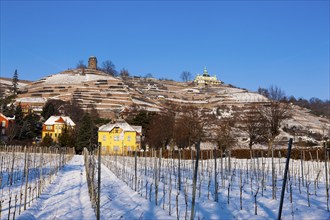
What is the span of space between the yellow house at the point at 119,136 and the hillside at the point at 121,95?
32272 mm

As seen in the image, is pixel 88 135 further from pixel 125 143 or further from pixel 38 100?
pixel 38 100

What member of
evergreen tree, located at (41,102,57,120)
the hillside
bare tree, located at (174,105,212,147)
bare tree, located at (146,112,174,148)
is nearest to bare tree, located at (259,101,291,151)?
bare tree, located at (174,105,212,147)

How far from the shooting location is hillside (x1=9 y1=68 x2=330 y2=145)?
319 feet

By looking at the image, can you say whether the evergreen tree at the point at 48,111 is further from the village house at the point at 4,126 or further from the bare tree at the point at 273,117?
the bare tree at the point at 273,117

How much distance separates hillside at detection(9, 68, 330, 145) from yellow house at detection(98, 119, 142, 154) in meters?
32.3

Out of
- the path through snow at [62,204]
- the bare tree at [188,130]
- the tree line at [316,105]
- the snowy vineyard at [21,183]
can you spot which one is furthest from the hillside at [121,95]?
the path through snow at [62,204]

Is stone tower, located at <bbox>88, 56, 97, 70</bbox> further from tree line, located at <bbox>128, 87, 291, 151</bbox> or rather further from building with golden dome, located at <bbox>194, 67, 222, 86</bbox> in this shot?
tree line, located at <bbox>128, 87, 291, 151</bbox>

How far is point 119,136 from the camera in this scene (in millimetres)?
56375

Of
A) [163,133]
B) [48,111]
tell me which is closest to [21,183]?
[163,133]

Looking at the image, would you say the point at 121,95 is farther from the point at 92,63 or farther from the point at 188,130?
the point at 188,130

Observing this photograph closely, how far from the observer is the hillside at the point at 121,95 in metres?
97.1

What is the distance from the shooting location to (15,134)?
185ft

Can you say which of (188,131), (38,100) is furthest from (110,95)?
(188,131)

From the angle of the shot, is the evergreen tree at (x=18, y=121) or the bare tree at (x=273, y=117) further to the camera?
the evergreen tree at (x=18, y=121)
